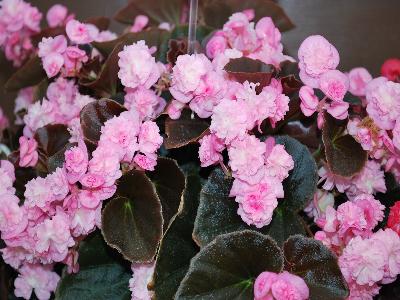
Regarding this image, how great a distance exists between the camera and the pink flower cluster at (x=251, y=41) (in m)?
0.83

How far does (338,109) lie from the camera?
0.74 meters

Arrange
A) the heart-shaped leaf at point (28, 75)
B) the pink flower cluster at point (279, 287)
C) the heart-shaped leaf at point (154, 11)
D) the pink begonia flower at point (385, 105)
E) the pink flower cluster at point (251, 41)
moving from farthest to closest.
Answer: the heart-shaped leaf at point (154, 11) < the heart-shaped leaf at point (28, 75) < the pink flower cluster at point (251, 41) < the pink begonia flower at point (385, 105) < the pink flower cluster at point (279, 287)

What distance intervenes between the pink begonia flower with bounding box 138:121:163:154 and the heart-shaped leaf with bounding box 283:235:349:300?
7.4 inches

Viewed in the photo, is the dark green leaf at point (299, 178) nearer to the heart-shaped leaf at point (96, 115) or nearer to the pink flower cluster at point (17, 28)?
the heart-shaped leaf at point (96, 115)

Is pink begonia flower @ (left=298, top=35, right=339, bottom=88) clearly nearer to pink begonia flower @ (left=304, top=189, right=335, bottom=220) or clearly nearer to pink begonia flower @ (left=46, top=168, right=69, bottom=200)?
pink begonia flower @ (left=304, top=189, right=335, bottom=220)

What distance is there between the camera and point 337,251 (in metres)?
0.72

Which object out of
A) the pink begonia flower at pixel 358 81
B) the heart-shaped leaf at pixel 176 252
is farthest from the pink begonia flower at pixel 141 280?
the pink begonia flower at pixel 358 81

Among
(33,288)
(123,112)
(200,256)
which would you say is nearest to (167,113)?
(123,112)

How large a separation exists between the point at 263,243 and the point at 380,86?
24 cm

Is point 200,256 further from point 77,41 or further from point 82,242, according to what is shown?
point 77,41

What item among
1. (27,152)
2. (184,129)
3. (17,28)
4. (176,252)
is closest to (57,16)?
(17,28)

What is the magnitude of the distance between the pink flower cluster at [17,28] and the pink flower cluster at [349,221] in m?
0.60

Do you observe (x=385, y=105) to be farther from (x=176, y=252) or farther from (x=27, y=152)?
(x=27, y=152)

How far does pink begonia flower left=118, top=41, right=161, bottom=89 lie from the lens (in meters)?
0.75
